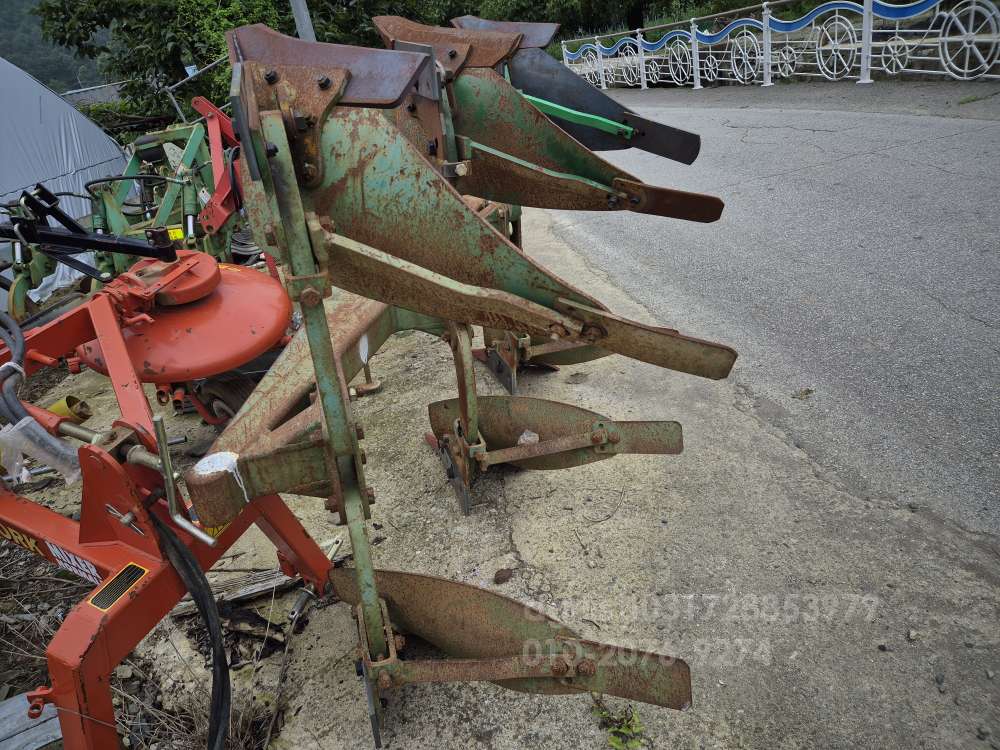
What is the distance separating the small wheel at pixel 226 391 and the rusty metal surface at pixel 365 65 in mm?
2443

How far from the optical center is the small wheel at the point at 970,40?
27.8ft

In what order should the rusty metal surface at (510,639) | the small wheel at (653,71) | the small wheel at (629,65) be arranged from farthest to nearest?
the small wheel at (629,65) → the small wheel at (653,71) → the rusty metal surface at (510,639)

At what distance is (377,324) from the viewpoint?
275 centimetres

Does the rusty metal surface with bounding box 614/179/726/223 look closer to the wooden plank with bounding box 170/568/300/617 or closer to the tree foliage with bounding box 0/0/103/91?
the wooden plank with bounding box 170/568/300/617

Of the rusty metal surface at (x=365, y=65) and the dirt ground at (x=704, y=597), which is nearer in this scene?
the rusty metal surface at (x=365, y=65)

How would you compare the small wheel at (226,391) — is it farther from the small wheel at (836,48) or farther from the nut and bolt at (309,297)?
the small wheel at (836,48)

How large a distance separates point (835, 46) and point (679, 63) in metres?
4.72

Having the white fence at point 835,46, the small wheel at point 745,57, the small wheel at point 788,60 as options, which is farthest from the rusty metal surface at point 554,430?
the small wheel at point 745,57

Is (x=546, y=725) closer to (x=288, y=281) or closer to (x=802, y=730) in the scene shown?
(x=802, y=730)

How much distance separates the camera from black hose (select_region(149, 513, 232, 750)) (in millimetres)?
1906

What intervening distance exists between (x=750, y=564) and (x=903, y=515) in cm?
69

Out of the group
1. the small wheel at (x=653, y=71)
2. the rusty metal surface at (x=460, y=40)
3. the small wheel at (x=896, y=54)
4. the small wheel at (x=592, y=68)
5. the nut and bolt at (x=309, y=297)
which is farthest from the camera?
the small wheel at (x=592, y=68)

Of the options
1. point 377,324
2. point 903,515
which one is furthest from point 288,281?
point 903,515

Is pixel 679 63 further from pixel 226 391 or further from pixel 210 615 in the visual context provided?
pixel 210 615
